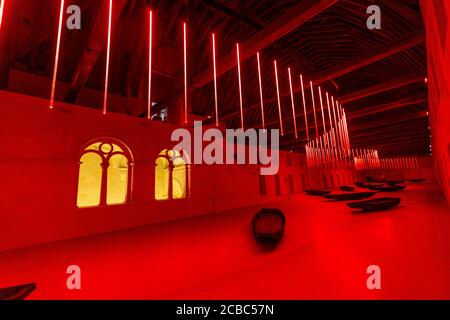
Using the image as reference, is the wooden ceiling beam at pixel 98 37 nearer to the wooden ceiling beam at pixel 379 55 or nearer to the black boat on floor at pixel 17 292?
the black boat on floor at pixel 17 292

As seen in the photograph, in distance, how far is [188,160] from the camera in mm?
7219

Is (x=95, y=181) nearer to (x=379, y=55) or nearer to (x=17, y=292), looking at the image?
(x=17, y=292)

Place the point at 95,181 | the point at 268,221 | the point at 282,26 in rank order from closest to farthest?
the point at 282,26, the point at 268,221, the point at 95,181

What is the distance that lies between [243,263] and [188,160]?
476 cm

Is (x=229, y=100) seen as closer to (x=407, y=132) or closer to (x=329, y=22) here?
(x=329, y=22)

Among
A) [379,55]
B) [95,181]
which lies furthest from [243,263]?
[95,181]

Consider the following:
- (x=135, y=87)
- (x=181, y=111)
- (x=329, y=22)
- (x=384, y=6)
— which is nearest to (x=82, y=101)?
(x=135, y=87)

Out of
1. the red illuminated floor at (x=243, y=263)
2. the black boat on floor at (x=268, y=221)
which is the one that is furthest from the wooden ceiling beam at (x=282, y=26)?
the red illuminated floor at (x=243, y=263)

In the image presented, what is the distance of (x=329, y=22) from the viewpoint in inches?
292

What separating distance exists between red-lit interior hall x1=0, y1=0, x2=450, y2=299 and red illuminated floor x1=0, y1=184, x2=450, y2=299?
0.03m

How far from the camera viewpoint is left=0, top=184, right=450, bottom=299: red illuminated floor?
228 cm

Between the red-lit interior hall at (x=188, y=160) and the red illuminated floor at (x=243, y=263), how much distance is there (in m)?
0.03

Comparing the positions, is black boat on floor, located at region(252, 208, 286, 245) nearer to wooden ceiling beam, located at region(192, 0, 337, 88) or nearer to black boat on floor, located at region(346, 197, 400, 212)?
black boat on floor, located at region(346, 197, 400, 212)
